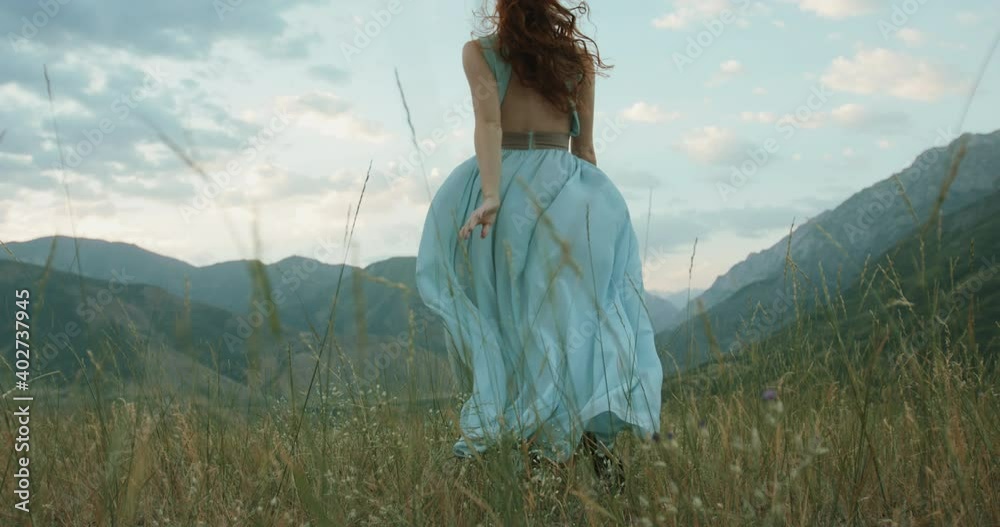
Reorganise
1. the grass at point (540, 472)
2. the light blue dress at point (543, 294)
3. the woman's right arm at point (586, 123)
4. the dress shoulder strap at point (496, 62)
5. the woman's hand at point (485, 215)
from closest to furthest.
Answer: the grass at point (540, 472)
the light blue dress at point (543, 294)
the woman's hand at point (485, 215)
the dress shoulder strap at point (496, 62)
the woman's right arm at point (586, 123)

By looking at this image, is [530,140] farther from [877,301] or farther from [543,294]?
[877,301]

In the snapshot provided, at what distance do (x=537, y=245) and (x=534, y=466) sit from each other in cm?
98

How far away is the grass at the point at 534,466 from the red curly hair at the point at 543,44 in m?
1.53

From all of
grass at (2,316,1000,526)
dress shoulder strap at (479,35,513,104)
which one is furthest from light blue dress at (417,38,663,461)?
grass at (2,316,1000,526)

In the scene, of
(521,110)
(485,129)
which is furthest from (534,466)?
(521,110)

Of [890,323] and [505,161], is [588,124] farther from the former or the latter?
[890,323]

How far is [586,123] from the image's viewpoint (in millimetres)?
3928

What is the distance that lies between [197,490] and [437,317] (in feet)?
3.96

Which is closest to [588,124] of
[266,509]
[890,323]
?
[890,323]

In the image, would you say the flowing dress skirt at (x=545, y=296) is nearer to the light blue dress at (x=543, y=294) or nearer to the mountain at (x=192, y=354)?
the light blue dress at (x=543, y=294)

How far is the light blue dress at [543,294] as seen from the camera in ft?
10.3

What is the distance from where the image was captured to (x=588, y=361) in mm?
3270

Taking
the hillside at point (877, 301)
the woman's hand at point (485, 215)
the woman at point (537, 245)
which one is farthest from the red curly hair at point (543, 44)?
the hillside at point (877, 301)

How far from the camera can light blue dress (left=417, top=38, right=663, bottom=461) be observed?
3143mm
